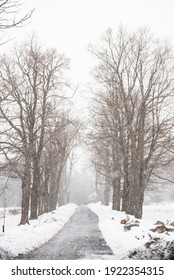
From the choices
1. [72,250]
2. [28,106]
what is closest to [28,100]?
[28,106]

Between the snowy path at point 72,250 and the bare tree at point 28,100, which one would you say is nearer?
the snowy path at point 72,250

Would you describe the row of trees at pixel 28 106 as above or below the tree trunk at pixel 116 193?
above

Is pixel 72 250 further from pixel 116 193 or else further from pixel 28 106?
pixel 116 193

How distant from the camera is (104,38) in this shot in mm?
23422

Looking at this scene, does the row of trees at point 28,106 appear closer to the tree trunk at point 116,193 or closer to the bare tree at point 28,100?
the bare tree at point 28,100

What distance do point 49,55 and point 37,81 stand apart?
6.17ft

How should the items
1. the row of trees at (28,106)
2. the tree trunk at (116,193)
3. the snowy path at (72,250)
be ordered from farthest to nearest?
the tree trunk at (116,193) < the row of trees at (28,106) < the snowy path at (72,250)

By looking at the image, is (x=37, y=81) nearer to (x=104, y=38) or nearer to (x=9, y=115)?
(x=9, y=115)

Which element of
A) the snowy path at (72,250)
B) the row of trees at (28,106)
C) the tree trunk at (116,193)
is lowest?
the snowy path at (72,250)

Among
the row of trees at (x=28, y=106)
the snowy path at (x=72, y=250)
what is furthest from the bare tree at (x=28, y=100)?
the snowy path at (x=72, y=250)

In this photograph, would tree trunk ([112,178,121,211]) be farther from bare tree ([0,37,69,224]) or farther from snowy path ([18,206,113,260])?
Answer: snowy path ([18,206,113,260])
